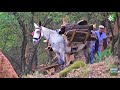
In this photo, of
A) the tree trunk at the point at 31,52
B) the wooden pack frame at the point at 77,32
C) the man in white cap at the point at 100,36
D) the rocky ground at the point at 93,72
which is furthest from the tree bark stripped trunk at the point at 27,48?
the man in white cap at the point at 100,36

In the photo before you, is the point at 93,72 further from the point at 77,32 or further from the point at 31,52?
the point at 31,52

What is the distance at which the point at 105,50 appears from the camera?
623 centimetres

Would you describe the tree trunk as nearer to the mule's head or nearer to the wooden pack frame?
the mule's head

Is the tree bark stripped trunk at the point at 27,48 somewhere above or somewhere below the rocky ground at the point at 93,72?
above

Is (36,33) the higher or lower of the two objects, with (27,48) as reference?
higher

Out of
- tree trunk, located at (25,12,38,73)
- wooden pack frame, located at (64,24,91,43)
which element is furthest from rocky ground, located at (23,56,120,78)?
wooden pack frame, located at (64,24,91,43)

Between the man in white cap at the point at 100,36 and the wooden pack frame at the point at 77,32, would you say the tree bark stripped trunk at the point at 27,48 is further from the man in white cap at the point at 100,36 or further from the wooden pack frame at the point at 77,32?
the man in white cap at the point at 100,36

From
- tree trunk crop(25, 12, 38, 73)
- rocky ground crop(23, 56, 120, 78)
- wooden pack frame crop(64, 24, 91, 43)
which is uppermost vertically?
wooden pack frame crop(64, 24, 91, 43)

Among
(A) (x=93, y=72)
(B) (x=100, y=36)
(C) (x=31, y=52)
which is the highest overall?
(B) (x=100, y=36)

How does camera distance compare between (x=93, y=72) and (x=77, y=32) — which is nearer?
(x=93, y=72)

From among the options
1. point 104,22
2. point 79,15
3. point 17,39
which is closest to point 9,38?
point 17,39

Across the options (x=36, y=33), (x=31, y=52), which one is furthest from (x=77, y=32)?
(x=31, y=52)
